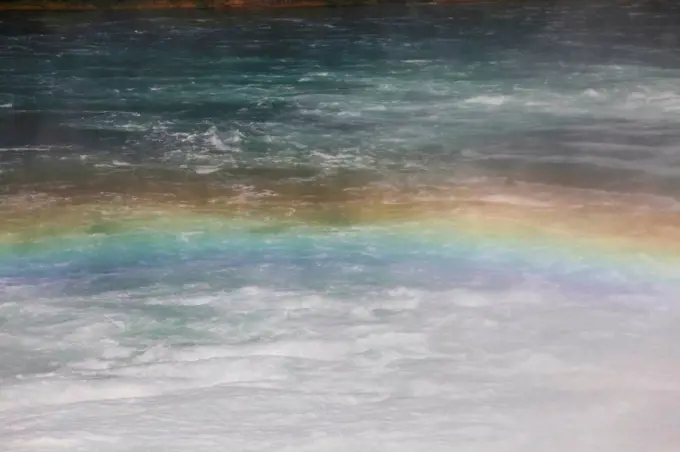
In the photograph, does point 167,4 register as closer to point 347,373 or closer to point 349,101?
point 349,101

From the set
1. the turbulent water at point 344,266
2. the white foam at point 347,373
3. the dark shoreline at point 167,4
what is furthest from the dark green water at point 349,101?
the dark shoreline at point 167,4

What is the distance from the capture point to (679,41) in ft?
32.0

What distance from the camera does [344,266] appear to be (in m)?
3.28

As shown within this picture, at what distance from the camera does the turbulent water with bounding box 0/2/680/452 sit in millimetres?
2230

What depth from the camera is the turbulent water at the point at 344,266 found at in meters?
2.23

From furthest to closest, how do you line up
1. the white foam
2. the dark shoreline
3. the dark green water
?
the dark shoreline < the dark green water < the white foam

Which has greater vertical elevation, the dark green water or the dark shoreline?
the dark shoreline

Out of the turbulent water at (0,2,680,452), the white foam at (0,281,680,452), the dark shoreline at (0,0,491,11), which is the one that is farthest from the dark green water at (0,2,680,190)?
the dark shoreline at (0,0,491,11)

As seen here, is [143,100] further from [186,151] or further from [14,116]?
[186,151]

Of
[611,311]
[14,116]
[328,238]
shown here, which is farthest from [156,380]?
[14,116]

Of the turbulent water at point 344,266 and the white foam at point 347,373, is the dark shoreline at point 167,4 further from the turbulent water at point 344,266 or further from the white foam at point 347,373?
the white foam at point 347,373

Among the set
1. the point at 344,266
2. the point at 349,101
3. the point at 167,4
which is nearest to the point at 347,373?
the point at 344,266

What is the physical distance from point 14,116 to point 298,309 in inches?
177

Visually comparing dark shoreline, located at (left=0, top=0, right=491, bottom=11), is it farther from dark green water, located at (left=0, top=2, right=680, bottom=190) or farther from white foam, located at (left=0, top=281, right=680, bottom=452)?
white foam, located at (left=0, top=281, right=680, bottom=452)
